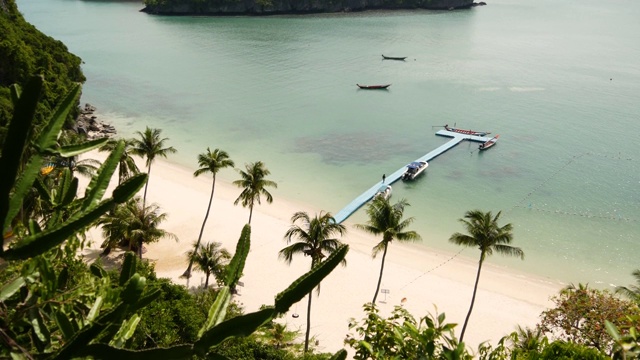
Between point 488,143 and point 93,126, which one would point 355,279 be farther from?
point 93,126

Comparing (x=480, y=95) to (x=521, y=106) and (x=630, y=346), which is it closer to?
(x=521, y=106)

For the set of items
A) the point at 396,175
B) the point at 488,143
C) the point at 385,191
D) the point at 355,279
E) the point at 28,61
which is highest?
the point at 28,61

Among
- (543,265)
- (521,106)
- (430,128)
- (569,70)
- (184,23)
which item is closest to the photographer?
(543,265)

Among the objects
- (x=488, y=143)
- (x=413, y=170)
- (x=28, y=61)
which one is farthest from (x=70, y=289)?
(x=488, y=143)

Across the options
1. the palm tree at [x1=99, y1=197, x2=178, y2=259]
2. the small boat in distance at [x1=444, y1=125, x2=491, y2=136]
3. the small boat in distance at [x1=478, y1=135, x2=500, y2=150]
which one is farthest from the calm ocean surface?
the palm tree at [x1=99, y1=197, x2=178, y2=259]

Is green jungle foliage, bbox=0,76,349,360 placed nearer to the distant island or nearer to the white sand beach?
the white sand beach

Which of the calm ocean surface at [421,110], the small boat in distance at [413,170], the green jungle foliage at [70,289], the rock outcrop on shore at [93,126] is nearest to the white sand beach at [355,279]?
the calm ocean surface at [421,110]

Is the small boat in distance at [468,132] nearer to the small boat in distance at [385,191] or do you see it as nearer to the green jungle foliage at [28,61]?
the small boat in distance at [385,191]

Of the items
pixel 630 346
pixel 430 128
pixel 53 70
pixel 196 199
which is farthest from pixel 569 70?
pixel 630 346
